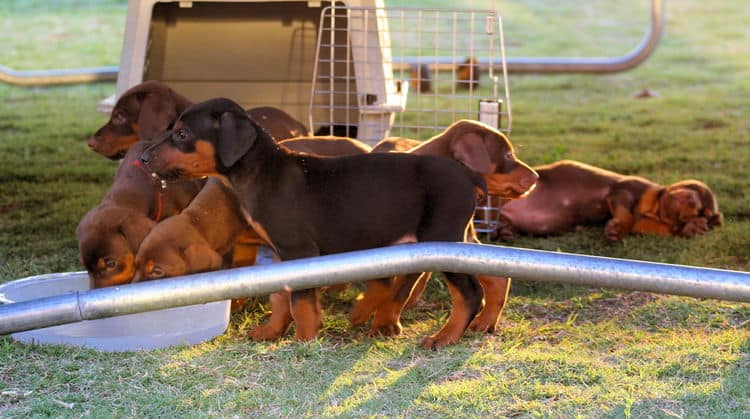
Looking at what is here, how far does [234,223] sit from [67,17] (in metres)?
12.8

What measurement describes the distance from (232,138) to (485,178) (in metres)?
1.26

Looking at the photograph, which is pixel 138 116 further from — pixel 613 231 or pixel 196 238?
pixel 613 231

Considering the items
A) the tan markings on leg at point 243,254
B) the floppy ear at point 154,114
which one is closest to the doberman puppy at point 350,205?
the tan markings on leg at point 243,254

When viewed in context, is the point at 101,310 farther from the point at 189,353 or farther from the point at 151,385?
the point at 189,353

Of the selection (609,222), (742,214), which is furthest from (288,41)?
(742,214)

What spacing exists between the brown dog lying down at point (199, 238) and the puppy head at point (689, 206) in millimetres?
2614

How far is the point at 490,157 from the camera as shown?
4527 mm

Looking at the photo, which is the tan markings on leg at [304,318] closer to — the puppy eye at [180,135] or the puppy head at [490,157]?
the puppy eye at [180,135]

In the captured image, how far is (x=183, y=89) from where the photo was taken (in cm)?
694

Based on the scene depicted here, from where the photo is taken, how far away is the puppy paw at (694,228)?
5960 mm

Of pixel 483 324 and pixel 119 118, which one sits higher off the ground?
pixel 119 118

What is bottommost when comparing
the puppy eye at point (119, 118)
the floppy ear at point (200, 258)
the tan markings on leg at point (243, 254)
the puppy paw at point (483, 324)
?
the puppy paw at point (483, 324)

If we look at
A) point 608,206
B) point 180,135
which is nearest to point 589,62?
point 608,206

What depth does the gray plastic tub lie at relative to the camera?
379cm
